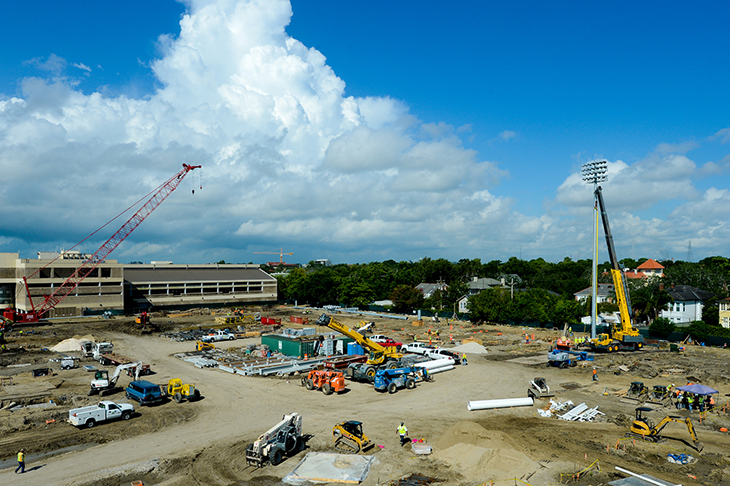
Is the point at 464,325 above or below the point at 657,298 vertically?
below

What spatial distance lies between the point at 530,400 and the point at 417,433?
11.2 meters

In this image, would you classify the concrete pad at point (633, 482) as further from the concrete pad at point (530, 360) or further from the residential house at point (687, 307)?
the residential house at point (687, 307)

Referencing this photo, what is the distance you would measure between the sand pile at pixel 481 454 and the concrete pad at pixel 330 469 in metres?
4.25

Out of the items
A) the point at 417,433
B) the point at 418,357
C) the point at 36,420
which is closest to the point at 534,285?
the point at 418,357

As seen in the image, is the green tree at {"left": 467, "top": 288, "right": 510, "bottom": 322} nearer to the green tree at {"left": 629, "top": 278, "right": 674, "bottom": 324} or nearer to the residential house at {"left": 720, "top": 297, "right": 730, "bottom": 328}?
the green tree at {"left": 629, "top": 278, "right": 674, "bottom": 324}

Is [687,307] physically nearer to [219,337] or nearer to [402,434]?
[402,434]

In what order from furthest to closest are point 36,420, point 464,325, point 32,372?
1. point 464,325
2. point 32,372
3. point 36,420

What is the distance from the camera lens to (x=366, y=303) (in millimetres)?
A: 115812

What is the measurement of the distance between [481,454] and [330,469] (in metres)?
7.58

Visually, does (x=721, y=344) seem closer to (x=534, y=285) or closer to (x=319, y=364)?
(x=319, y=364)

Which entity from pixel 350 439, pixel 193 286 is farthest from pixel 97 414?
pixel 193 286

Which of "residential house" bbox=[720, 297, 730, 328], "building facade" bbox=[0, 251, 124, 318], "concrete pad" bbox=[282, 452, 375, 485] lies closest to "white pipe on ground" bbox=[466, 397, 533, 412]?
"concrete pad" bbox=[282, 452, 375, 485]

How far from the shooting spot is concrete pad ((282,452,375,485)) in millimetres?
21078

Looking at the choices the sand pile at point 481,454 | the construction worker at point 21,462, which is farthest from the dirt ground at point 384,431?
the construction worker at point 21,462
